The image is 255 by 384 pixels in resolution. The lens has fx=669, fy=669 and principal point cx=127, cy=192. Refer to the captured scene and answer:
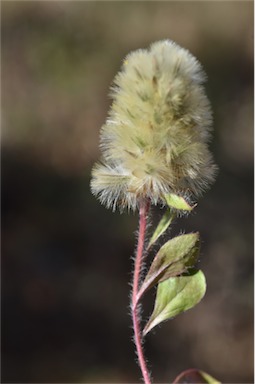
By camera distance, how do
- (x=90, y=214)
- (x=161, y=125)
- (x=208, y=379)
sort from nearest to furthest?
(x=161, y=125), (x=208, y=379), (x=90, y=214)

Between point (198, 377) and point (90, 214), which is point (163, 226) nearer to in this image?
point (198, 377)

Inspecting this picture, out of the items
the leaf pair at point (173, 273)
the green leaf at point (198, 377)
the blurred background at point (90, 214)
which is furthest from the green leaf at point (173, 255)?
the blurred background at point (90, 214)

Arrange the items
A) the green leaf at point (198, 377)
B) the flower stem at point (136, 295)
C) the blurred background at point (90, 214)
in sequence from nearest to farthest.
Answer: the flower stem at point (136, 295) < the green leaf at point (198, 377) < the blurred background at point (90, 214)

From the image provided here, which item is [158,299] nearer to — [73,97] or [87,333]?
[87,333]

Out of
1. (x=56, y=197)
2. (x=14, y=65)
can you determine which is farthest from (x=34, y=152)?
(x=14, y=65)

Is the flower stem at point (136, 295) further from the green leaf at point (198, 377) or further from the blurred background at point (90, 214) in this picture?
the blurred background at point (90, 214)

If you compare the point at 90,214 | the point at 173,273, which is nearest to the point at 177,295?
the point at 173,273
